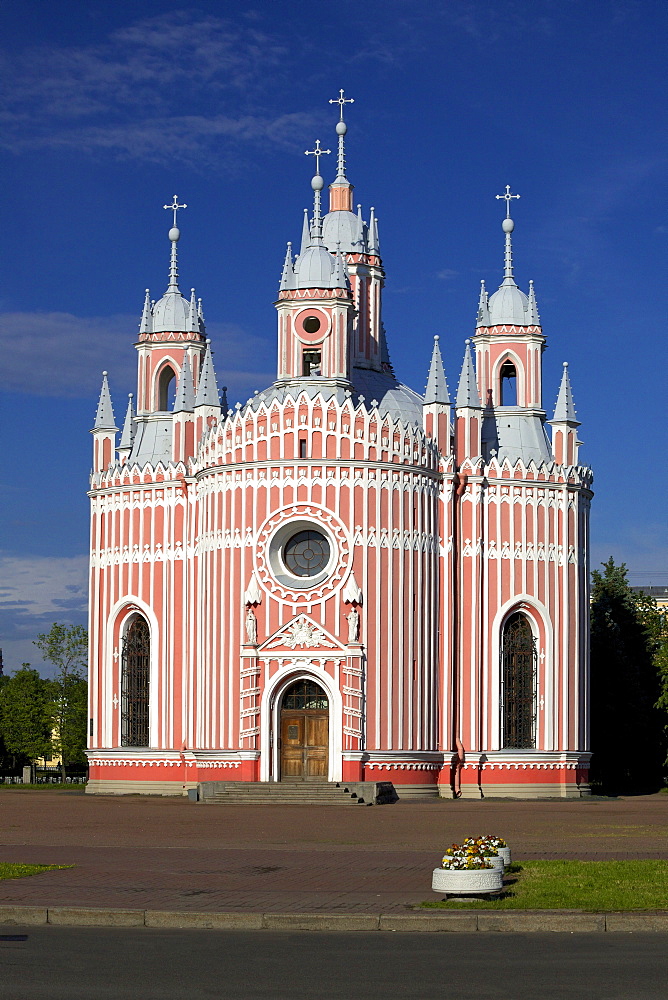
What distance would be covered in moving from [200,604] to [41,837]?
2666 centimetres

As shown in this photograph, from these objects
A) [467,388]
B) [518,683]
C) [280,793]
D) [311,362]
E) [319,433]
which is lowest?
[280,793]

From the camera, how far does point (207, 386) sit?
65000 millimetres

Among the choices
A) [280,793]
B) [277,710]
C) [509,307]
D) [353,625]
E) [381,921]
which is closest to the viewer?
[381,921]

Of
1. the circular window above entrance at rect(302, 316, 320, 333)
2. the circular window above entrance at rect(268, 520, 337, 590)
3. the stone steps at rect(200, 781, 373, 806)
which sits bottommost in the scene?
the stone steps at rect(200, 781, 373, 806)

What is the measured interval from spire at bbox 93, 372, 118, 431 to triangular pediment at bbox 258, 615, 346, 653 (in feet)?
48.2

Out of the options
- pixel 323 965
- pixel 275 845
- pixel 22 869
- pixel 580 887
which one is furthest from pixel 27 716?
pixel 323 965

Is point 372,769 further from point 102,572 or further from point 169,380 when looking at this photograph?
point 169,380

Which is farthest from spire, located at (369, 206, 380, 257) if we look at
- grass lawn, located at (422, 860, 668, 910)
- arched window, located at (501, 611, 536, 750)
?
grass lawn, located at (422, 860, 668, 910)

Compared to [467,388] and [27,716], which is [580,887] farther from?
[27,716]

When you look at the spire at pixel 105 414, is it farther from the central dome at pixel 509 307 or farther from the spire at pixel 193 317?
the central dome at pixel 509 307

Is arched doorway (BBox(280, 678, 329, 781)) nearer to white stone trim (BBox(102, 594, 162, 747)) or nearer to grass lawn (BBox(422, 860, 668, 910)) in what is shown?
white stone trim (BBox(102, 594, 162, 747))

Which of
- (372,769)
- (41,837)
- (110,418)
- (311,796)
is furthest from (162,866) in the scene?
(110,418)

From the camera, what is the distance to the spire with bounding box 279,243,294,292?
63.3 metres

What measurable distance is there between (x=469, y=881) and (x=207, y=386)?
4497 centimetres
